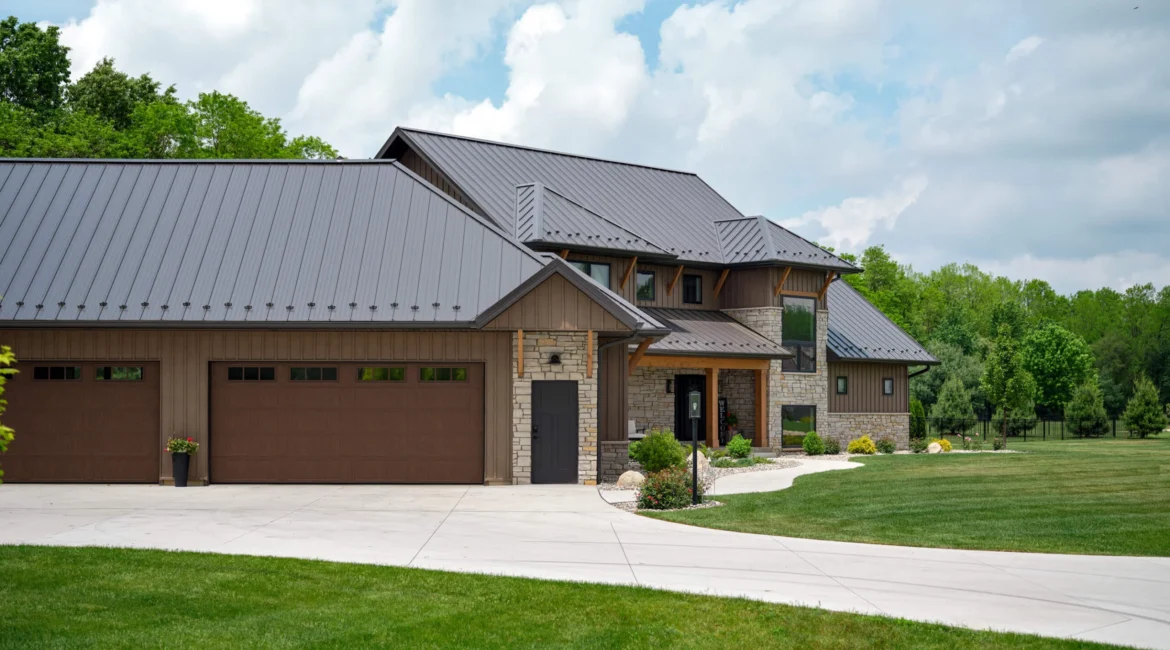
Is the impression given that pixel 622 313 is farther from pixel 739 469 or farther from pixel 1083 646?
pixel 1083 646

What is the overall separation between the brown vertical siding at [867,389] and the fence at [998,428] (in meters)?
2.72

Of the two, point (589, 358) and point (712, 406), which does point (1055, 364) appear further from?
point (589, 358)

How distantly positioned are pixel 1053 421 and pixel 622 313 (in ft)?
186

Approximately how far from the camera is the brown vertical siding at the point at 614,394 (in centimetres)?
2564

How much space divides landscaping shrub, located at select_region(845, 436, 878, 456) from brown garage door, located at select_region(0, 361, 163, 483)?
74.0 ft

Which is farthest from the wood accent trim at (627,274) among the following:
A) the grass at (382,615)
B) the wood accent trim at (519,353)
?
the grass at (382,615)

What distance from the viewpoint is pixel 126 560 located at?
12.7 metres

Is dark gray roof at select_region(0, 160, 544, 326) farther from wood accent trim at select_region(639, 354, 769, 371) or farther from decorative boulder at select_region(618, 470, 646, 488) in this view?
wood accent trim at select_region(639, 354, 769, 371)

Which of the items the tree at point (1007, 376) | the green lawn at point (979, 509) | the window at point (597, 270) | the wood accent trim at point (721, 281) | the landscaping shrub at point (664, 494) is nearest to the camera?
the green lawn at point (979, 509)

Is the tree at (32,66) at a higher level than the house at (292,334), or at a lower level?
higher

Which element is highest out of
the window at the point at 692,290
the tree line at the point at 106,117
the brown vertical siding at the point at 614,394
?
the tree line at the point at 106,117

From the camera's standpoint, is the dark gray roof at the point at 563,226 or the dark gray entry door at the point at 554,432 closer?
the dark gray entry door at the point at 554,432

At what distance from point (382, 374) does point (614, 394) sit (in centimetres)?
552

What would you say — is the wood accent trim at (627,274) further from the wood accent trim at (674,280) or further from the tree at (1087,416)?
the tree at (1087,416)
